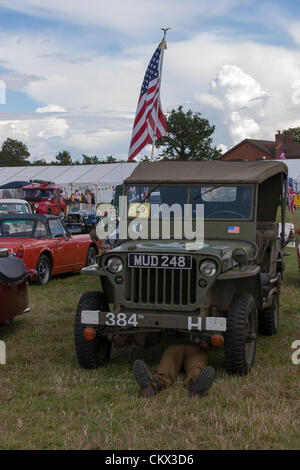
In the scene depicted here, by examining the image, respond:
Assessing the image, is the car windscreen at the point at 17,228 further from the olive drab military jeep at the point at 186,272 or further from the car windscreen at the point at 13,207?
the car windscreen at the point at 13,207

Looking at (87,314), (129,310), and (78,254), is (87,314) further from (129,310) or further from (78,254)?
(78,254)

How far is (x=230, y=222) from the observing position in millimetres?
6820

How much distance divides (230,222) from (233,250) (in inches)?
33.1

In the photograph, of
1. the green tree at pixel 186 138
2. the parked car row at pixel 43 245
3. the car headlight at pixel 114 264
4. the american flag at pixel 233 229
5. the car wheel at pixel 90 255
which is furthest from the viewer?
the green tree at pixel 186 138

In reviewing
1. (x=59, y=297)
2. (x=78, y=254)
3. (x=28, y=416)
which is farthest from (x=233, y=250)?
(x=78, y=254)

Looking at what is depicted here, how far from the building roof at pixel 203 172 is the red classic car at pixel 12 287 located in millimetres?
1863

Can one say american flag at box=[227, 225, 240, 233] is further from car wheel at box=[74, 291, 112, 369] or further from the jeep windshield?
car wheel at box=[74, 291, 112, 369]

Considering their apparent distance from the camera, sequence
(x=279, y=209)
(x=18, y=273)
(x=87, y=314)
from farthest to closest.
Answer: (x=279, y=209), (x=18, y=273), (x=87, y=314)

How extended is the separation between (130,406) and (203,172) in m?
3.15

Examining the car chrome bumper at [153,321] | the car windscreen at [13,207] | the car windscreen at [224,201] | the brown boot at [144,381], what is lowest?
the brown boot at [144,381]

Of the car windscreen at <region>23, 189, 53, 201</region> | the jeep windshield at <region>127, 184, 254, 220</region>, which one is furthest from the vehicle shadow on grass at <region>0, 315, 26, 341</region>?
the car windscreen at <region>23, 189, 53, 201</region>

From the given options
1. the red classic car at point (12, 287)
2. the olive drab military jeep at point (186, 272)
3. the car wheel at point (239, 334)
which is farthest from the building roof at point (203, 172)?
the red classic car at point (12, 287)

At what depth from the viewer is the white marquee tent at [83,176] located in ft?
134

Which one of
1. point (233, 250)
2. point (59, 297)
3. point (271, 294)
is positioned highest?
point (233, 250)
